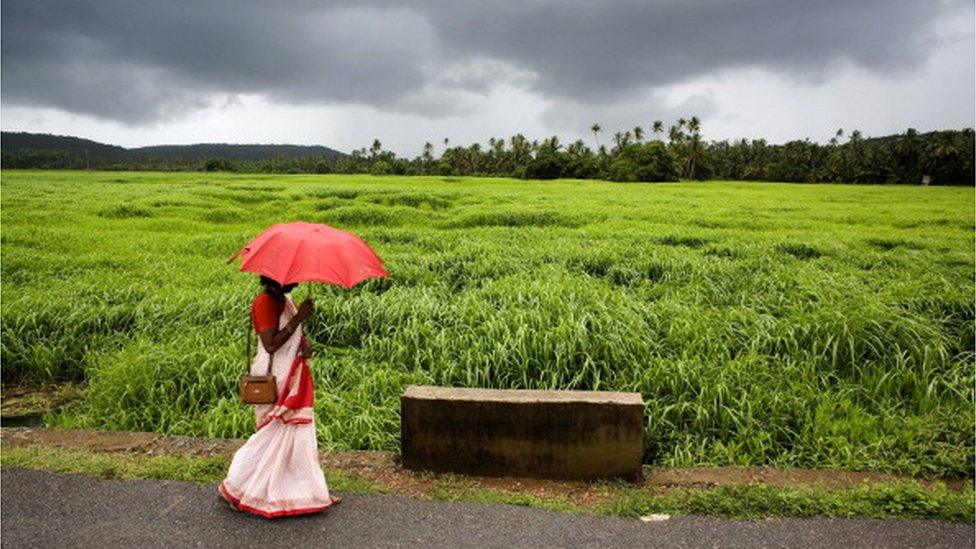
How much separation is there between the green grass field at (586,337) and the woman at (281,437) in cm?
144

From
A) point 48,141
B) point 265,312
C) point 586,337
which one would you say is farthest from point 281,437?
point 48,141

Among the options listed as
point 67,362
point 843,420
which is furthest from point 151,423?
point 843,420

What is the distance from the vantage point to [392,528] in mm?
3832

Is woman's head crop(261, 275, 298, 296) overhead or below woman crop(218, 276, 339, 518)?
overhead

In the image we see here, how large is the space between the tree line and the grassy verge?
48.7 m

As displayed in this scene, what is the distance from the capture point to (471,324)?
784 centimetres

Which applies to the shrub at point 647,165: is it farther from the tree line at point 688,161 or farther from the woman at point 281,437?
the woman at point 281,437

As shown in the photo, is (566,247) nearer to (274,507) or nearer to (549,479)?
(549,479)

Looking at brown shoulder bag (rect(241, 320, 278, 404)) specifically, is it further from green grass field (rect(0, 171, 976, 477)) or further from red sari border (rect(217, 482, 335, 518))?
green grass field (rect(0, 171, 976, 477))

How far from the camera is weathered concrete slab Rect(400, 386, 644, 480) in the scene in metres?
4.62

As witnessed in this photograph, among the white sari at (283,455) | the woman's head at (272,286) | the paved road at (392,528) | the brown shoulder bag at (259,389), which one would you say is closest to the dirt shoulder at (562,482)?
the paved road at (392,528)

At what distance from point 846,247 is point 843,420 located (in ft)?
29.4

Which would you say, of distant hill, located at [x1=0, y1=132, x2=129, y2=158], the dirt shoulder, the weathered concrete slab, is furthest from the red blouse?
distant hill, located at [x1=0, y1=132, x2=129, y2=158]

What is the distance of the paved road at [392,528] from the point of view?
367 centimetres
